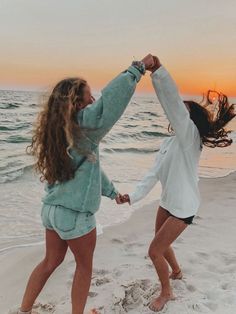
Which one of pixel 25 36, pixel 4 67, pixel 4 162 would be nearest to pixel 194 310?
pixel 4 162

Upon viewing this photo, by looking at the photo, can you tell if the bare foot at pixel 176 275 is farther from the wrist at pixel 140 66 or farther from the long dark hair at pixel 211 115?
the wrist at pixel 140 66

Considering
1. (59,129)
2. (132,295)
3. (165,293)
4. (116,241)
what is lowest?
(116,241)

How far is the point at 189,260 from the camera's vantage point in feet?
15.4

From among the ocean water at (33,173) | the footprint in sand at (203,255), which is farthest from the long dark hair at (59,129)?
the footprint in sand at (203,255)

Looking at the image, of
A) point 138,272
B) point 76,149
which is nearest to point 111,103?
point 76,149

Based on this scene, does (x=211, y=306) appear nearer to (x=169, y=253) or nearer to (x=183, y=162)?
(x=169, y=253)

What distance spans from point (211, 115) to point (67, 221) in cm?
130

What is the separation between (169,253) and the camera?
13.1 feet

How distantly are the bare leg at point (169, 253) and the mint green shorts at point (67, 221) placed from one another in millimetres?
847

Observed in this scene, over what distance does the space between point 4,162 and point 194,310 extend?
9826 millimetres

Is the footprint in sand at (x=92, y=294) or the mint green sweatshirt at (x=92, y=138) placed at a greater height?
the mint green sweatshirt at (x=92, y=138)

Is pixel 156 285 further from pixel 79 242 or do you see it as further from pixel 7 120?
pixel 7 120

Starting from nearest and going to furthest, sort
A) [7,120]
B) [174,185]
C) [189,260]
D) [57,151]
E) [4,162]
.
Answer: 1. [57,151]
2. [174,185]
3. [189,260]
4. [4,162]
5. [7,120]

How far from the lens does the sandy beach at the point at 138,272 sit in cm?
374
